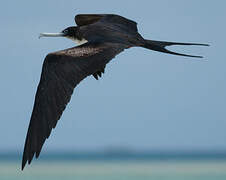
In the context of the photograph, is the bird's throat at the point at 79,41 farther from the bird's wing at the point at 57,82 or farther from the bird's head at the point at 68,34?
the bird's wing at the point at 57,82

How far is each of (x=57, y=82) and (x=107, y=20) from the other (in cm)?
208

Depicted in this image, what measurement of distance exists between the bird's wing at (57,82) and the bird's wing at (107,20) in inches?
56.2

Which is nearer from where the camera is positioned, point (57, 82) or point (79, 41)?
point (57, 82)

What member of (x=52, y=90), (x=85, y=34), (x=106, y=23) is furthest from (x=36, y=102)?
(x=106, y=23)

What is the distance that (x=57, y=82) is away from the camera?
8.32 m

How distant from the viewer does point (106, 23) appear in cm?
1001

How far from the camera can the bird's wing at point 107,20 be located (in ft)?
33.2

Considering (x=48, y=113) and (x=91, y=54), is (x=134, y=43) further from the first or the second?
(x=48, y=113)

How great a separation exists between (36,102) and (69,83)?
385 mm
